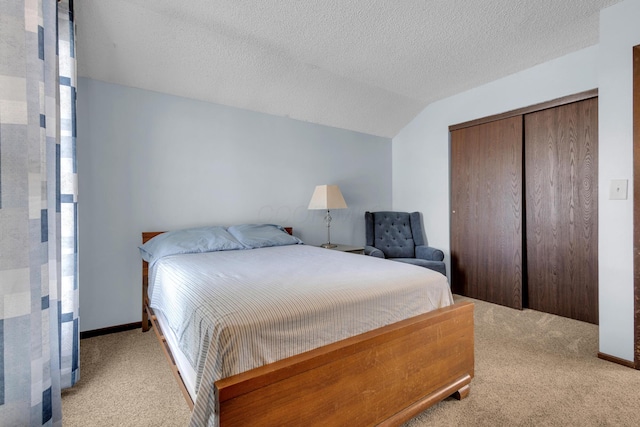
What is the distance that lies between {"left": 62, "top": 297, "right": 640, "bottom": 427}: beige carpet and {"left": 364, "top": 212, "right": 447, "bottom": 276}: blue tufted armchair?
4.71ft

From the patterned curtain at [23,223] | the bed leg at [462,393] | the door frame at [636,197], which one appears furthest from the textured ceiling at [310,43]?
the bed leg at [462,393]

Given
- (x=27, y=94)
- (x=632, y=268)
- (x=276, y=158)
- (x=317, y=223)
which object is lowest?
(x=632, y=268)

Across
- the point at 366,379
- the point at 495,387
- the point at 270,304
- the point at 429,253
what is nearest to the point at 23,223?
the point at 270,304

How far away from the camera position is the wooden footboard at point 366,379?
1009 mm

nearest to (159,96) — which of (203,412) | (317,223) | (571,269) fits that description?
(317,223)

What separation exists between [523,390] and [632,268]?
108 cm

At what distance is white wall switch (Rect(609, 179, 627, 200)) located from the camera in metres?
1.98

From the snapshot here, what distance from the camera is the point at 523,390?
170cm

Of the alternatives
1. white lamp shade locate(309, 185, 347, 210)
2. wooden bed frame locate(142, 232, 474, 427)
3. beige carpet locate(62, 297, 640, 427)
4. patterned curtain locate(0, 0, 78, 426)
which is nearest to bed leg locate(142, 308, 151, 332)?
beige carpet locate(62, 297, 640, 427)

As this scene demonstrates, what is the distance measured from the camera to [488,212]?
11.0ft

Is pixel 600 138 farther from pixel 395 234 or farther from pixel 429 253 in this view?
pixel 395 234

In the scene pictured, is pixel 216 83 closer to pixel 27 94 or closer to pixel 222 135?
pixel 222 135

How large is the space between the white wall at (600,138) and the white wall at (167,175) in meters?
1.21

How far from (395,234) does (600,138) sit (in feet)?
7.17
